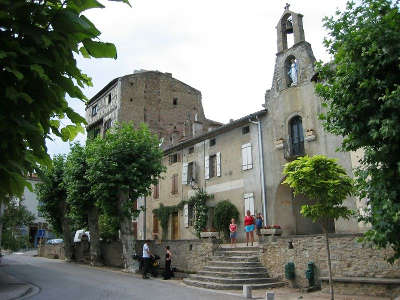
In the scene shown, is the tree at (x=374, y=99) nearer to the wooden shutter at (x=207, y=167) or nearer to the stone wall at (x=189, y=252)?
the stone wall at (x=189, y=252)

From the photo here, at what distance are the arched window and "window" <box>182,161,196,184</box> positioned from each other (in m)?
8.17

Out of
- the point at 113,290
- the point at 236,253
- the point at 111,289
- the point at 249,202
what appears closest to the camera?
the point at 113,290

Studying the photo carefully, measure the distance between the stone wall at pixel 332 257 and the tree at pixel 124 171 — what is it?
823 centimetres

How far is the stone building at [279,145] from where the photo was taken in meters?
19.2

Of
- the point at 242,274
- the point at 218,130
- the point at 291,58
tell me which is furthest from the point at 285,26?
the point at 242,274

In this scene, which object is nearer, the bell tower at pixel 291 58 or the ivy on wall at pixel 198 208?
the bell tower at pixel 291 58

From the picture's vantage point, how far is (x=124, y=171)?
20.7 metres

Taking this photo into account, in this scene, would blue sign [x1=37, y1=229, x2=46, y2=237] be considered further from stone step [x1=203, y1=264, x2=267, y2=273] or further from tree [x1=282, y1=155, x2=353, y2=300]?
tree [x1=282, y1=155, x2=353, y2=300]

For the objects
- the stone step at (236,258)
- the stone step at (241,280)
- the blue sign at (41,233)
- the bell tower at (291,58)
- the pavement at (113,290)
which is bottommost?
the pavement at (113,290)

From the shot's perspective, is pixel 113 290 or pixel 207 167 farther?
pixel 207 167

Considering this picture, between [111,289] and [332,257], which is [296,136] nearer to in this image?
[332,257]

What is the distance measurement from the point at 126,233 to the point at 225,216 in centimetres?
568

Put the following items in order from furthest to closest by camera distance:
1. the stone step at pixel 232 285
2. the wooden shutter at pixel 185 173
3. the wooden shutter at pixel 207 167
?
the wooden shutter at pixel 185 173 → the wooden shutter at pixel 207 167 → the stone step at pixel 232 285

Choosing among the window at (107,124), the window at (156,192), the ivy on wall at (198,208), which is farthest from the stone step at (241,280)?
the window at (107,124)
